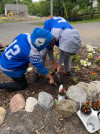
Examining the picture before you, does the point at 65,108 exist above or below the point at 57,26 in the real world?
below

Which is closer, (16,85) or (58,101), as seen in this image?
(58,101)

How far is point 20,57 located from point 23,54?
12 cm

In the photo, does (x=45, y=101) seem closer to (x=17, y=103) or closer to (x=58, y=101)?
(x=58, y=101)

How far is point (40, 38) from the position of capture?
1.78 metres

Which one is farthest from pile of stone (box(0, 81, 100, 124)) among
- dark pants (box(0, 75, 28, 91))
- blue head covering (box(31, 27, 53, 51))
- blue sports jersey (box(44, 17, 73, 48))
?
blue sports jersey (box(44, 17, 73, 48))

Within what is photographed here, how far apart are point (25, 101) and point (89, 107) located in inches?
39.8

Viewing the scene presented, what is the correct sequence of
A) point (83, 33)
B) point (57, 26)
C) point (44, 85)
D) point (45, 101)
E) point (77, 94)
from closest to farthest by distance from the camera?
point (45, 101) < point (77, 94) < point (57, 26) < point (44, 85) < point (83, 33)

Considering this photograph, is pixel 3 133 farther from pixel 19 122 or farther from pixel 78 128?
pixel 78 128

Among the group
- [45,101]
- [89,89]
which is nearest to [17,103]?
[45,101]

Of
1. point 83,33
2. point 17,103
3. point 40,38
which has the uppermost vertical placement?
point 40,38

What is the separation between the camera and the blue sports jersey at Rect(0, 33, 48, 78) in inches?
76.0

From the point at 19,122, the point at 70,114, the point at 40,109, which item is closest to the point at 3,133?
the point at 19,122

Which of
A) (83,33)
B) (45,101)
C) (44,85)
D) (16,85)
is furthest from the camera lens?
(83,33)

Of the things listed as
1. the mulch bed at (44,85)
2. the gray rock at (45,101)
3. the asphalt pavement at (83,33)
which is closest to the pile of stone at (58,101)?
the gray rock at (45,101)
